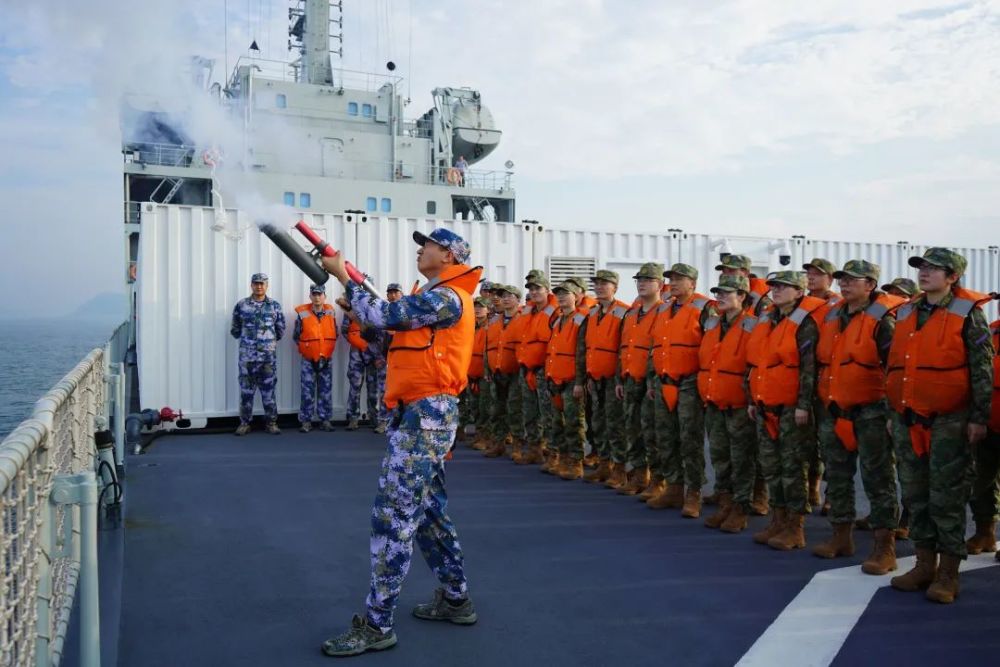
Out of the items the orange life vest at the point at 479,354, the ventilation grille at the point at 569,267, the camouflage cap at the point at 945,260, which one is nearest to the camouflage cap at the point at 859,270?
the camouflage cap at the point at 945,260

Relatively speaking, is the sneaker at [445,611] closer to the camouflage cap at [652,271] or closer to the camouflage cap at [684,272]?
the camouflage cap at [684,272]

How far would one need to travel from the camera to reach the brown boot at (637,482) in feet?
22.9

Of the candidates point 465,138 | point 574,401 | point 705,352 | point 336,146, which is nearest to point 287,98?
point 336,146

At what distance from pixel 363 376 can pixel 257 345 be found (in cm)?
153

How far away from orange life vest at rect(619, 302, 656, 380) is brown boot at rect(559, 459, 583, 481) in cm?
118

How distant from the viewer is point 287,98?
19453 millimetres

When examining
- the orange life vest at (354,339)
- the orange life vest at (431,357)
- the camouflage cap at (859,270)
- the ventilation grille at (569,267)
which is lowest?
the orange life vest at (354,339)

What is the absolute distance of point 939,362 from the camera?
4.23 meters

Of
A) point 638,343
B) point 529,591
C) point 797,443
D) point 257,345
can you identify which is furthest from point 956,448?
point 257,345

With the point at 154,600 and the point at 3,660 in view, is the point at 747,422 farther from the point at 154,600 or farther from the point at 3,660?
the point at 3,660

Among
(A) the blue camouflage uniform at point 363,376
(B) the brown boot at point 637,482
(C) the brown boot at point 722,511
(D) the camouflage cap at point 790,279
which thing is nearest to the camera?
(D) the camouflage cap at point 790,279

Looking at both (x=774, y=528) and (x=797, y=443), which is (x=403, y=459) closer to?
(x=797, y=443)

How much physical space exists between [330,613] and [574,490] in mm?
3445

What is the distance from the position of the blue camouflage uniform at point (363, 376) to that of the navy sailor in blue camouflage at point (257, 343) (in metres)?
0.97
